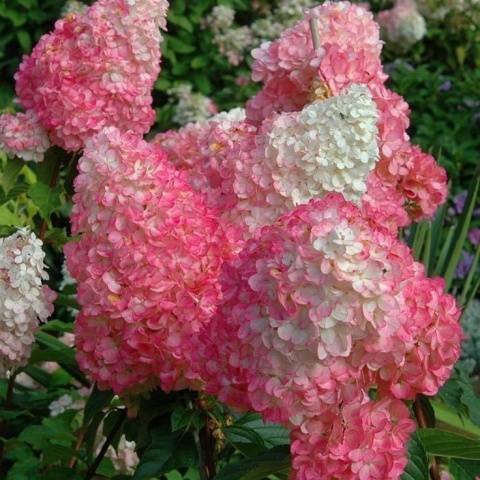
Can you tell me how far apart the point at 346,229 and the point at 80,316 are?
43 cm

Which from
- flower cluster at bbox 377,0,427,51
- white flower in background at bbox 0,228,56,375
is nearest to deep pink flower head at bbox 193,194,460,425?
white flower in background at bbox 0,228,56,375

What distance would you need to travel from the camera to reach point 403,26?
4703 mm

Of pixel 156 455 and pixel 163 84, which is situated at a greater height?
pixel 156 455

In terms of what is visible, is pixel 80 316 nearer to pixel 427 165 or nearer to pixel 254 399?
pixel 254 399

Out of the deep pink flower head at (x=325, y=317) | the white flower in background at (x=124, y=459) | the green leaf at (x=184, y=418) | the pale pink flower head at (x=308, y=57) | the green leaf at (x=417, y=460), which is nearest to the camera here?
the deep pink flower head at (x=325, y=317)

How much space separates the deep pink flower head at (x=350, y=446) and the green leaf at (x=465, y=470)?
7.7 inches

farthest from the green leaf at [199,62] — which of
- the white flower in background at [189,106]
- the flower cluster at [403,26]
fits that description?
the flower cluster at [403,26]

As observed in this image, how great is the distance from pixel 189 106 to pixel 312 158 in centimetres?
303

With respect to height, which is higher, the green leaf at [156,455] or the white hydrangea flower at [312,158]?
the white hydrangea flower at [312,158]

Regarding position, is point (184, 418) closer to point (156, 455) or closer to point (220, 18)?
point (156, 455)

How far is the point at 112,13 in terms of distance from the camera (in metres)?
1.82

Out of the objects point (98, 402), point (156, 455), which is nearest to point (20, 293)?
point (98, 402)

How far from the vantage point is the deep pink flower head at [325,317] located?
1018mm

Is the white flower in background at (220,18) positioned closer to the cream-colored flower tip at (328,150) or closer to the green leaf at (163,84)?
the green leaf at (163,84)
